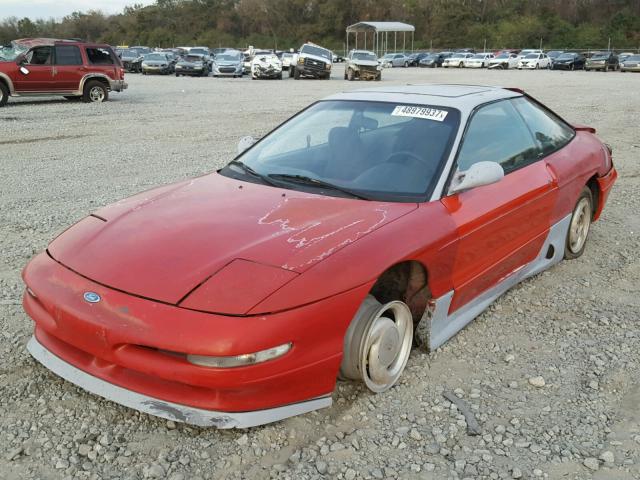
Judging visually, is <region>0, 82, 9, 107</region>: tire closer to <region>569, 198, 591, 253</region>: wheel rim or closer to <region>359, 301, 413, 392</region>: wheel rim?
<region>569, 198, 591, 253</region>: wheel rim

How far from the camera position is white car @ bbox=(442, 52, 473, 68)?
2000 inches

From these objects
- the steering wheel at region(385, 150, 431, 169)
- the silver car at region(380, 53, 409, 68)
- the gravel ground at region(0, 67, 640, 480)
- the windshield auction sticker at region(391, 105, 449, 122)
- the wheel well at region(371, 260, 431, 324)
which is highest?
the windshield auction sticker at region(391, 105, 449, 122)

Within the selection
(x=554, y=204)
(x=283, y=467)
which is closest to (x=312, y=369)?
(x=283, y=467)

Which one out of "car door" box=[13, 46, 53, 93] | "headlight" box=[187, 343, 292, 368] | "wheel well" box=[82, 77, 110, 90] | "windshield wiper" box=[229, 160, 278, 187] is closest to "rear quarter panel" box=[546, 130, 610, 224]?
"windshield wiper" box=[229, 160, 278, 187]

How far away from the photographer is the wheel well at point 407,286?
9.94ft

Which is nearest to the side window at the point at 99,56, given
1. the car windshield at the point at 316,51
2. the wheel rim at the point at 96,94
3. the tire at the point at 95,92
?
the tire at the point at 95,92

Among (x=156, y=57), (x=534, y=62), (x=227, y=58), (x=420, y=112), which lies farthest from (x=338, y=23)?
(x=420, y=112)

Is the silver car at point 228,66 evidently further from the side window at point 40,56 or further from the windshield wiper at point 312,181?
the windshield wiper at point 312,181

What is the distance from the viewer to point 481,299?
3.64 meters

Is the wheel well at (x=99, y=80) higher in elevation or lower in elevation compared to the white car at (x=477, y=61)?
higher

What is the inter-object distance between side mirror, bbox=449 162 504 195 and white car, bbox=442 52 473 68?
5038 cm

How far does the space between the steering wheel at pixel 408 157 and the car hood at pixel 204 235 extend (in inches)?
14.7

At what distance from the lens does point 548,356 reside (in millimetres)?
3432

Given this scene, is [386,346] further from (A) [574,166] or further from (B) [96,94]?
(B) [96,94]
